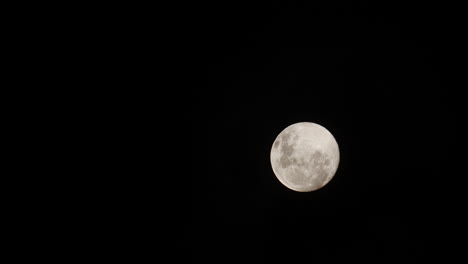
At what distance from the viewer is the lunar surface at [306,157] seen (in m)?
2.49

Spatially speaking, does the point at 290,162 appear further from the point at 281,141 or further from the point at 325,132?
the point at 325,132

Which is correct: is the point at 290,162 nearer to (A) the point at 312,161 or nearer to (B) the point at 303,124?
(A) the point at 312,161

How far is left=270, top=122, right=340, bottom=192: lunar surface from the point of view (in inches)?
97.9

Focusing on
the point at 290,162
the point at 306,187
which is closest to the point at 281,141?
the point at 290,162

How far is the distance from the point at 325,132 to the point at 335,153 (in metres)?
0.20

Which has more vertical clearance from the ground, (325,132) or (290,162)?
(325,132)

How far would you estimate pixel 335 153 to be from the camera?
261 centimetres

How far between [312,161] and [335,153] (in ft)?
0.89

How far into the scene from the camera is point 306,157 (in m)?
2.48

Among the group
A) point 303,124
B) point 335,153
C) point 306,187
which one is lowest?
point 306,187

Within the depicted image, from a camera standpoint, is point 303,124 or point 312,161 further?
point 303,124

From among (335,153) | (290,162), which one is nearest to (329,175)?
(335,153)

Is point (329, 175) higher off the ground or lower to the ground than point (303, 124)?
lower

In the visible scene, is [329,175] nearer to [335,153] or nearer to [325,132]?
[335,153]
